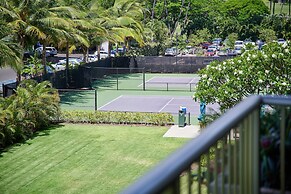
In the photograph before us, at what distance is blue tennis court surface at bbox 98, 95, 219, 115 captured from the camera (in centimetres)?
2706

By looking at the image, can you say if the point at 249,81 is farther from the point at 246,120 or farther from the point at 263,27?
the point at 263,27

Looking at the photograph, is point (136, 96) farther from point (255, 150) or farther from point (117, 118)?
point (255, 150)

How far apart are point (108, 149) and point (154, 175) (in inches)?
662

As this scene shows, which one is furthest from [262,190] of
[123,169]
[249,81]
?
[249,81]

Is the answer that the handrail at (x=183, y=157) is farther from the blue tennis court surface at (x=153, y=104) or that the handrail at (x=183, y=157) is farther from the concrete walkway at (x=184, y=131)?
the blue tennis court surface at (x=153, y=104)

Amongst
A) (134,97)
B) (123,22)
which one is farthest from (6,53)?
(123,22)

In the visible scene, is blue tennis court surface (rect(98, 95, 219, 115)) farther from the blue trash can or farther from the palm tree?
the palm tree

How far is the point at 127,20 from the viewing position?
4328 centimetres

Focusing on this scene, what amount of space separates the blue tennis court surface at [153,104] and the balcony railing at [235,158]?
21.7 m

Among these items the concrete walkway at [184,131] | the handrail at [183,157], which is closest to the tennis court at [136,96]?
the concrete walkway at [184,131]

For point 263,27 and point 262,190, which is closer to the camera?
point 262,190

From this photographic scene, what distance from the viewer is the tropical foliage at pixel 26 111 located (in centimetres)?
1909

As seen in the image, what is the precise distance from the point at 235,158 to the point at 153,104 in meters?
25.7

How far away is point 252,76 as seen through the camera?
17406 millimetres
